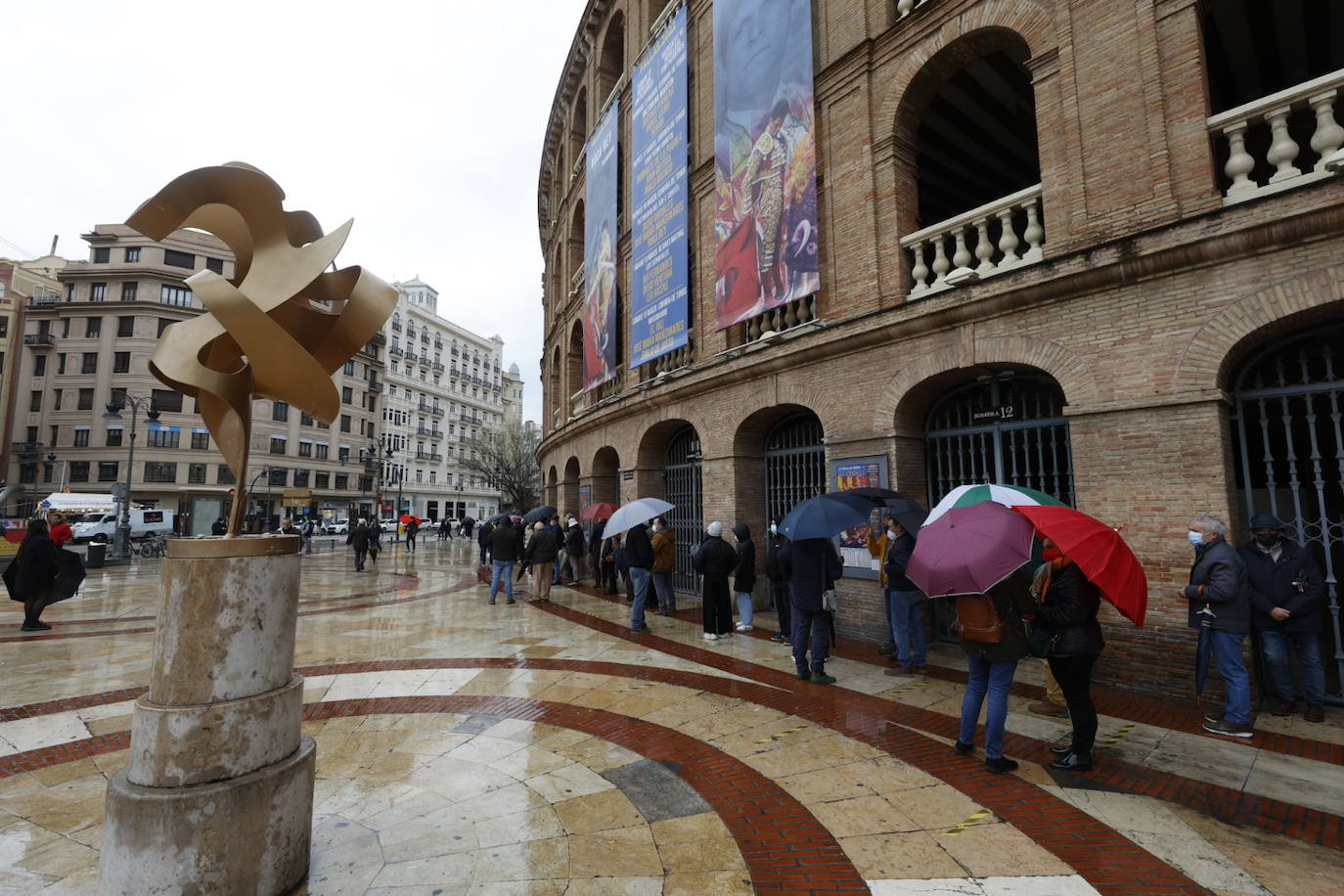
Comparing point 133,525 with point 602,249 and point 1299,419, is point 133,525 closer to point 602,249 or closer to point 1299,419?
point 602,249

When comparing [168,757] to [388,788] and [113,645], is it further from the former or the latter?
[113,645]

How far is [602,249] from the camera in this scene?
1656 centimetres

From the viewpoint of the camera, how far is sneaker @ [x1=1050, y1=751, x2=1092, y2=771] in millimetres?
4344

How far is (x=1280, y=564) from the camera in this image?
17.9ft

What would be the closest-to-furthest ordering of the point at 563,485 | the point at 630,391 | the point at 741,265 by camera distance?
the point at 741,265, the point at 630,391, the point at 563,485

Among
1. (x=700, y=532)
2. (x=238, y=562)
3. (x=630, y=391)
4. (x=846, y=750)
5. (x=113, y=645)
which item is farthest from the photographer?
(x=630, y=391)

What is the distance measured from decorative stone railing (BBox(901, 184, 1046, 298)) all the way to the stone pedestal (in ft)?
26.9

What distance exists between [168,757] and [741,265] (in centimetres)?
1047

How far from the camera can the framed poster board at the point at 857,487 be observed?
8617mm

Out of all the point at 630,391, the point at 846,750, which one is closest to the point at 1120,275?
the point at 846,750

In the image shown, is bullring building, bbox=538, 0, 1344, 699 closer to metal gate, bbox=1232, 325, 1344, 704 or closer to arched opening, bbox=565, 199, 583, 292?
metal gate, bbox=1232, 325, 1344, 704

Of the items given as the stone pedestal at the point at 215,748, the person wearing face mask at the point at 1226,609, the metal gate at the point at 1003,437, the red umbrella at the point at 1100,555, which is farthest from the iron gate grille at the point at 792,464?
the stone pedestal at the point at 215,748

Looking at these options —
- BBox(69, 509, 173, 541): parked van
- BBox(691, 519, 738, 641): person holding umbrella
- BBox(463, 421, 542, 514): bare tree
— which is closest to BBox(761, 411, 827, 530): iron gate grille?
BBox(691, 519, 738, 641): person holding umbrella

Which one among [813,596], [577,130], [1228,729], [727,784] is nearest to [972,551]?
[727,784]
